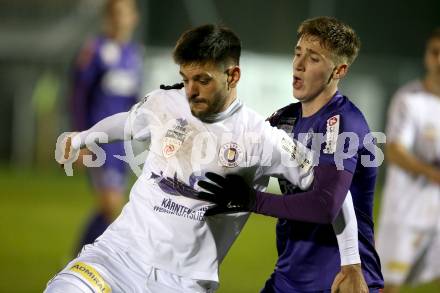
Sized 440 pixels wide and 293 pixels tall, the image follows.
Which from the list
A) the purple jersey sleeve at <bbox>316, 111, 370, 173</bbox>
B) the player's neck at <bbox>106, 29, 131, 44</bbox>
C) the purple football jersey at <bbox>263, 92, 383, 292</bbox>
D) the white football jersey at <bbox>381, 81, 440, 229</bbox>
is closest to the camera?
the purple jersey sleeve at <bbox>316, 111, 370, 173</bbox>

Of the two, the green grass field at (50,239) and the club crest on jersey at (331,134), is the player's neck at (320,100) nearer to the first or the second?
the club crest on jersey at (331,134)

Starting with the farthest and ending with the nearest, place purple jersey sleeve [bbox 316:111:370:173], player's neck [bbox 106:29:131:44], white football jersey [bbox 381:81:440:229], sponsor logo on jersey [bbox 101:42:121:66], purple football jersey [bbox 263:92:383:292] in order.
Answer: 1. player's neck [bbox 106:29:131:44]
2. sponsor logo on jersey [bbox 101:42:121:66]
3. white football jersey [bbox 381:81:440:229]
4. purple football jersey [bbox 263:92:383:292]
5. purple jersey sleeve [bbox 316:111:370:173]

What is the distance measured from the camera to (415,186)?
6.71m

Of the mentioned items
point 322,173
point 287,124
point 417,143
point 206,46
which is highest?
point 206,46

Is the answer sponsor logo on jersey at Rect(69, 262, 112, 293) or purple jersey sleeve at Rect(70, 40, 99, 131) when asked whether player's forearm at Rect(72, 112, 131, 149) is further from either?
purple jersey sleeve at Rect(70, 40, 99, 131)

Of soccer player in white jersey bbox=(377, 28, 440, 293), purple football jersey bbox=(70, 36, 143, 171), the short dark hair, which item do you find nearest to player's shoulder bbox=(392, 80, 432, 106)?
soccer player in white jersey bbox=(377, 28, 440, 293)

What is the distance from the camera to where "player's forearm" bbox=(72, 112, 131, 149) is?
13.2 feet

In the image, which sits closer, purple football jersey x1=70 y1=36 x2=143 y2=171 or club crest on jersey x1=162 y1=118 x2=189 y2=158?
club crest on jersey x1=162 y1=118 x2=189 y2=158

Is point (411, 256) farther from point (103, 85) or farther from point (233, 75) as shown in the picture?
point (103, 85)

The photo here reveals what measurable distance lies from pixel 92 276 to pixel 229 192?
0.64 meters

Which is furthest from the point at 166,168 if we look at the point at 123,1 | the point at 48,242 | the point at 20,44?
the point at 20,44

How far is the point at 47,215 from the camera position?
12625mm

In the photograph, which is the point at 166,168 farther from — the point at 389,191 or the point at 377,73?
the point at 377,73

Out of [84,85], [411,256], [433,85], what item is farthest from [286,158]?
[84,85]
